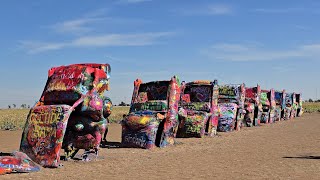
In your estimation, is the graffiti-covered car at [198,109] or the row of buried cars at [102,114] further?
the graffiti-covered car at [198,109]

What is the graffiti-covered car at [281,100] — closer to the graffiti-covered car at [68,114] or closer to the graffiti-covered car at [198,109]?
the graffiti-covered car at [198,109]

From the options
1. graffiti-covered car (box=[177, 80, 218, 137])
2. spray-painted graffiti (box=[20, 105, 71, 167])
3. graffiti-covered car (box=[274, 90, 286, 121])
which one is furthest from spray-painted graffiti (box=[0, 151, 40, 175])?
graffiti-covered car (box=[274, 90, 286, 121])

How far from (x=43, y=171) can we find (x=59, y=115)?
4.11ft

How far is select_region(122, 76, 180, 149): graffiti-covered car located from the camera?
13766 millimetres

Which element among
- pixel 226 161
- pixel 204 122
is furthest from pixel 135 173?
pixel 204 122

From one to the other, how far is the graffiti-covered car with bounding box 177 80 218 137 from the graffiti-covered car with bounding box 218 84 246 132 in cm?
163

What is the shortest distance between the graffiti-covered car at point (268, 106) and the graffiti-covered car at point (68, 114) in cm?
2007

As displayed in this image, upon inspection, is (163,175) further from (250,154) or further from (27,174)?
(250,154)

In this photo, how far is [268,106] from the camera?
30.4 m

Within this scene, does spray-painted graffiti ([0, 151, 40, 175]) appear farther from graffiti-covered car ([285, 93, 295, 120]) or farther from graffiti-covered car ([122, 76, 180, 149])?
graffiti-covered car ([285, 93, 295, 120])

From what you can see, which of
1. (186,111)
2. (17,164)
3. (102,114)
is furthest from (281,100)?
(17,164)

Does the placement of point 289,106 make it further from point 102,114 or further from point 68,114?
point 68,114

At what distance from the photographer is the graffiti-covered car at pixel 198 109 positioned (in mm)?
17844

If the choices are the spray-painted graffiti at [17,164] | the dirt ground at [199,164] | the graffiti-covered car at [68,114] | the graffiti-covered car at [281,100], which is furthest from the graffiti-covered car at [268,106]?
the spray-painted graffiti at [17,164]
